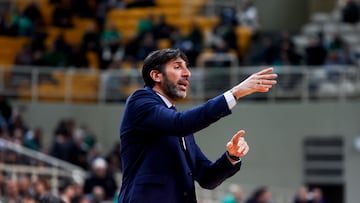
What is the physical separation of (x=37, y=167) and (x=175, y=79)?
14365 millimetres

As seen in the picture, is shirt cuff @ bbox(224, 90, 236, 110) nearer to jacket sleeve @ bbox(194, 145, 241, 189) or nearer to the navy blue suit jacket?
the navy blue suit jacket

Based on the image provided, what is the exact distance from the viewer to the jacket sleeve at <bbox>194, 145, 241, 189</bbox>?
270 inches

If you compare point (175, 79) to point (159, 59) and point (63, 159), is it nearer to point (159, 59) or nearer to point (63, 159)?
point (159, 59)

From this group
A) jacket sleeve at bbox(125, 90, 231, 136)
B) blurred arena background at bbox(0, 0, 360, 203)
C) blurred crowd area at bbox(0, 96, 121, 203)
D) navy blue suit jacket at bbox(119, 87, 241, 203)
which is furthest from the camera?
blurred arena background at bbox(0, 0, 360, 203)

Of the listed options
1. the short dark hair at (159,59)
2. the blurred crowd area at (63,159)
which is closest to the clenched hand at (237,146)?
the short dark hair at (159,59)

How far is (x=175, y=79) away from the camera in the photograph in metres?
6.66

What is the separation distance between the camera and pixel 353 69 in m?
24.1

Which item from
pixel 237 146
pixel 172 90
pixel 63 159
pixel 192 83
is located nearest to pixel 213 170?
pixel 237 146

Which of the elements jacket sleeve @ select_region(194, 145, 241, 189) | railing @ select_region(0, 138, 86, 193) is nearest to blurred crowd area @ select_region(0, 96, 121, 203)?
railing @ select_region(0, 138, 86, 193)

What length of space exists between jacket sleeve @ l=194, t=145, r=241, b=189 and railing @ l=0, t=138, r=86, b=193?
518 inches

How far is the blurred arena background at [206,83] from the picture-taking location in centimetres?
2347

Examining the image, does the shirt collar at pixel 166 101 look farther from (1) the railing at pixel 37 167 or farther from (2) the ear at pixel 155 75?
(1) the railing at pixel 37 167

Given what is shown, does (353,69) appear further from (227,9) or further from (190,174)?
(190,174)

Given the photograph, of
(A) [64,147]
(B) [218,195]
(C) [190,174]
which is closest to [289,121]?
(B) [218,195]
